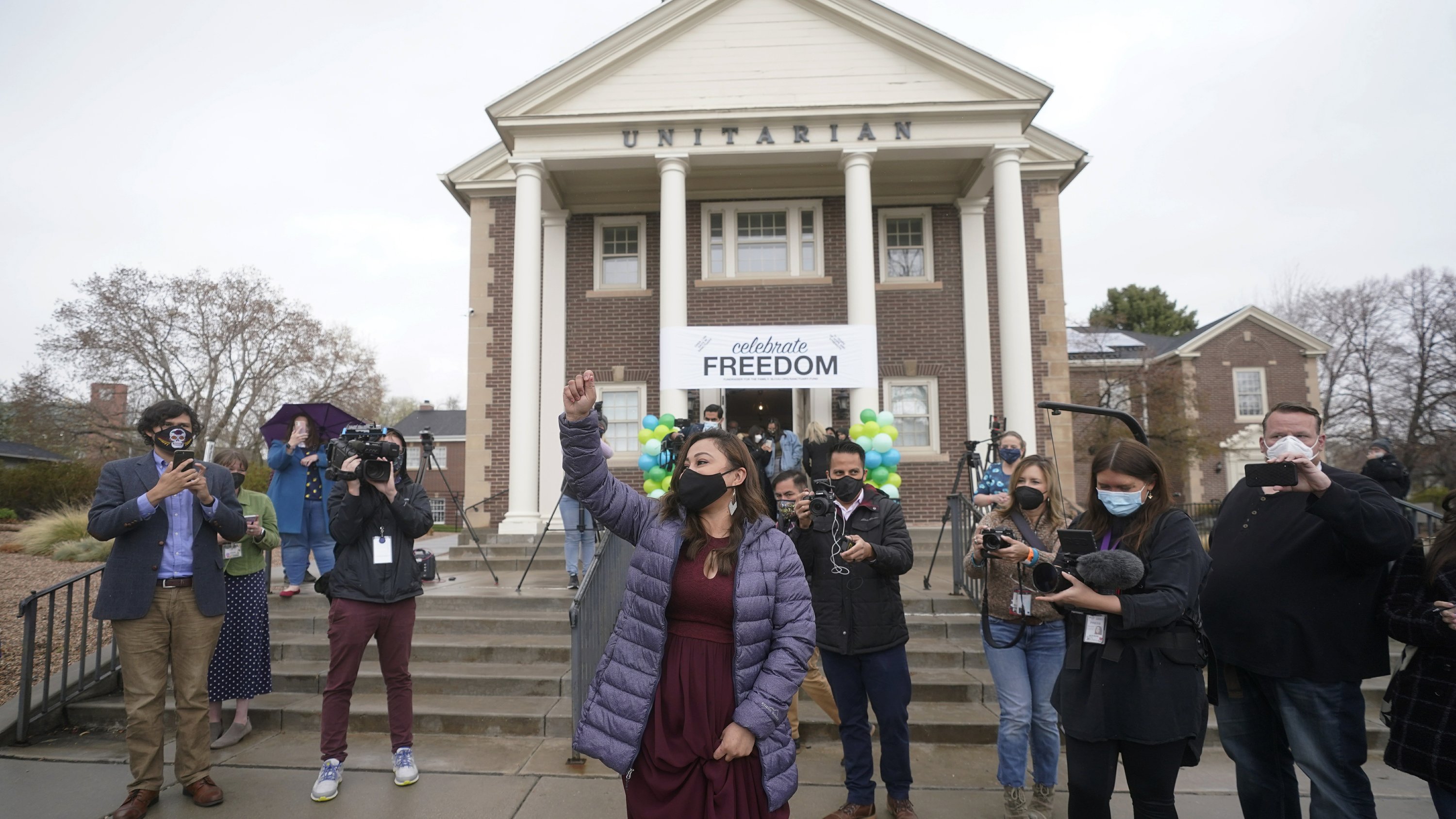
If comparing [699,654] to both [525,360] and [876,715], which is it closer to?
[876,715]

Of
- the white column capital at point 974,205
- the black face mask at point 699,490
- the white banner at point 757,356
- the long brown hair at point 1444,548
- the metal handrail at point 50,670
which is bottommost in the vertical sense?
the metal handrail at point 50,670

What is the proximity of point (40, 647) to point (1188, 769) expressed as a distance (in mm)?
9922

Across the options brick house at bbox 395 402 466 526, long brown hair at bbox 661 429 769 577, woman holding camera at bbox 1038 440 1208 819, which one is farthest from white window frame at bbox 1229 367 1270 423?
brick house at bbox 395 402 466 526

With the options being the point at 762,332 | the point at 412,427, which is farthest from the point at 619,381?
the point at 412,427

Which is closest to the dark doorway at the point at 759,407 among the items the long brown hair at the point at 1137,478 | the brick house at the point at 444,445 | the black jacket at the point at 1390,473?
the black jacket at the point at 1390,473

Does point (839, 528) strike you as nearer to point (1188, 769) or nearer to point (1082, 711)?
point (1082, 711)

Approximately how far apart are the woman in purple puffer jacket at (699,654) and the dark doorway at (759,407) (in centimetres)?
1144

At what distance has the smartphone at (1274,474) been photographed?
288 cm

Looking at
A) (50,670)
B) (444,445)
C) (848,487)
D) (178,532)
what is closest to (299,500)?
(50,670)

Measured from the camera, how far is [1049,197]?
1385 cm

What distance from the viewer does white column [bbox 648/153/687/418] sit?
11.9 meters

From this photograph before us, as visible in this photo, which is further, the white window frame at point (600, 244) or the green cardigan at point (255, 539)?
the white window frame at point (600, 244)

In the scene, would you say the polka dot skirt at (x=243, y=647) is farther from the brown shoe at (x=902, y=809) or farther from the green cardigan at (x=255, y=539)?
the brown shoe at (x=902, y=809)

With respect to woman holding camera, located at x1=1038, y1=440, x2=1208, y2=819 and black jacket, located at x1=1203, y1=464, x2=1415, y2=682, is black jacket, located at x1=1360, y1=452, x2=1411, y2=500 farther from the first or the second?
woman holding camera, located at x1=1038, y1=440, x2=1208, y2=819
